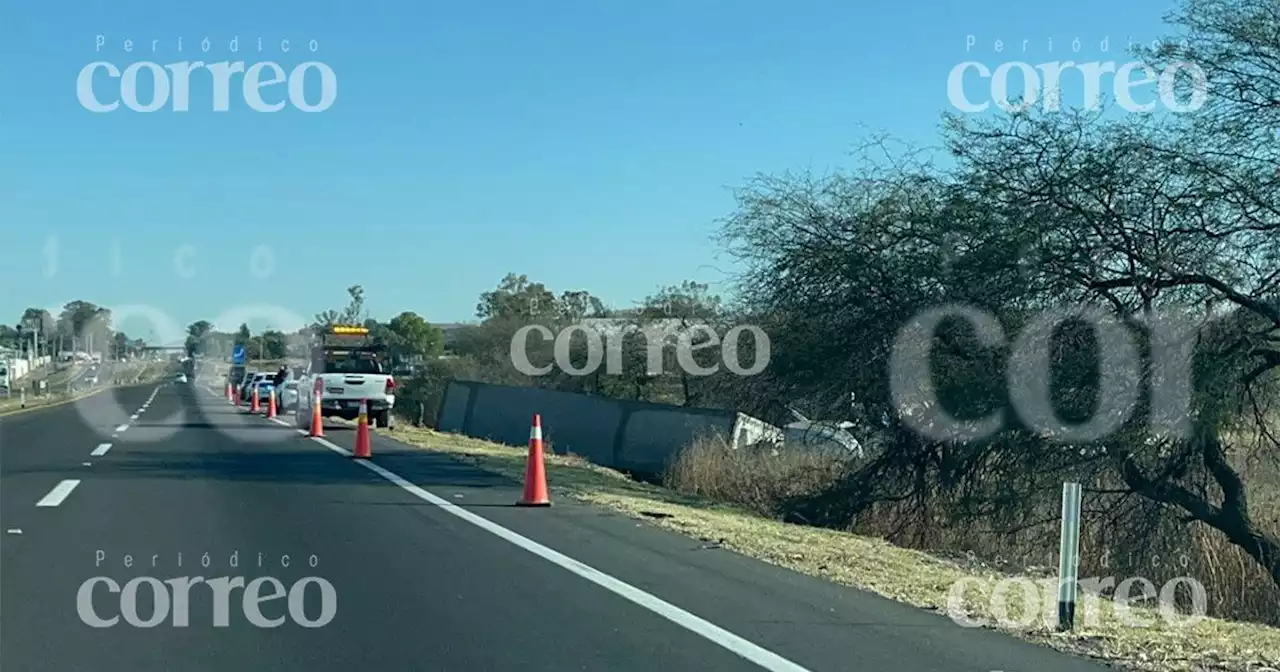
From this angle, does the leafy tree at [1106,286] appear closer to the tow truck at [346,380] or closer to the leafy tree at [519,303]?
the tow truck at [346,380]

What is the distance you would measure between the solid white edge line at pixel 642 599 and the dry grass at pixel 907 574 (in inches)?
69.3

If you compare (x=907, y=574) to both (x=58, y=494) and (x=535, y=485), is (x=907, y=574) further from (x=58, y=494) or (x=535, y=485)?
(x=58, y=494)

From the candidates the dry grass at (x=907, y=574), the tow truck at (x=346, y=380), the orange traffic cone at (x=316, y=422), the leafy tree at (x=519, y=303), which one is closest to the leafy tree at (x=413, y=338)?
the leafy tree at (x=519, y=303)

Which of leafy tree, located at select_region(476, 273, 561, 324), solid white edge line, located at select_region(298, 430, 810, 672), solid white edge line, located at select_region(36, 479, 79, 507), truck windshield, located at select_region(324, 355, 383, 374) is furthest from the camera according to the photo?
leafy tree, located at select_region(476, 273, 561, 324)

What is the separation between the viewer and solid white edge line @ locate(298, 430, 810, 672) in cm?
737

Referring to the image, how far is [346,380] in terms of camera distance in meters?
33.0

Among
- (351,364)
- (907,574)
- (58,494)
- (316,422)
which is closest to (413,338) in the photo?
(351,364)

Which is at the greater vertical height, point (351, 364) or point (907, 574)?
point (351, 364)

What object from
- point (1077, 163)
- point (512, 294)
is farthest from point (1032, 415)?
point (512, 294)

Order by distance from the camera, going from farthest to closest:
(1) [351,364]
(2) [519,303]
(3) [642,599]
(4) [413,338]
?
(4) [413,338]
(2) [519,303]
(1) [351,364]
(3) [642,599]

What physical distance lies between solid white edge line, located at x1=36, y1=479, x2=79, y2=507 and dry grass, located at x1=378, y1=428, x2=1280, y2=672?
5.62 metres

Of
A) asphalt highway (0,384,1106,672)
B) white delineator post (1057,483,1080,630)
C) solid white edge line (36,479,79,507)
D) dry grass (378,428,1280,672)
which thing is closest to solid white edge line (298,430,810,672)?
asphalt highway (0,384,1106,672)

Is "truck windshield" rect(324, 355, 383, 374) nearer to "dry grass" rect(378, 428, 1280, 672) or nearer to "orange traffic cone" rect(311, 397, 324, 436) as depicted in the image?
"orange traffic cone" rect(311, 397, 324, 436)

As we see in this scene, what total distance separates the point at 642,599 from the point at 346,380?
25005 mm
